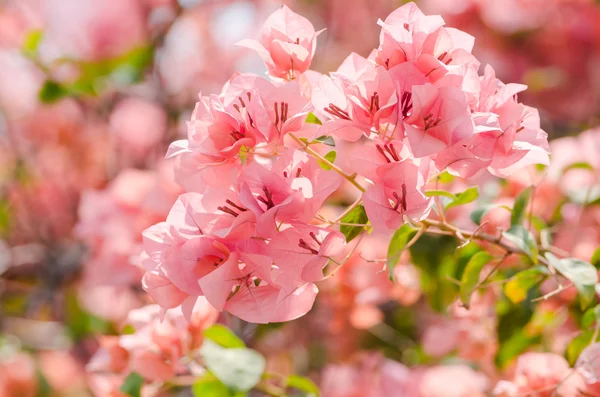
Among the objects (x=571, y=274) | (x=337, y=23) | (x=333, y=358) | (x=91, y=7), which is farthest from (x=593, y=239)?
(x=91, y=7)

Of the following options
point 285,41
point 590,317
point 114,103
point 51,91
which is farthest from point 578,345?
point 114,103

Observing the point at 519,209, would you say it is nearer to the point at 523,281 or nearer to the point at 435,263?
the point at 523,281

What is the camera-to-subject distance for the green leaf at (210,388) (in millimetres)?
617

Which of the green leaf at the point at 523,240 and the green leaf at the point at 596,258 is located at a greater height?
the green leaf at the point at 523,240

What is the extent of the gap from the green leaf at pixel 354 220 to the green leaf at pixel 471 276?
11cm

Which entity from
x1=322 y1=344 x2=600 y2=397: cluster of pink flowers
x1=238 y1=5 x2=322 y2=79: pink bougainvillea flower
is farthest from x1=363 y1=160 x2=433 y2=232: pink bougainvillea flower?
x1=322 y1=344 x2=600 y2=397: cluster of pink flowers

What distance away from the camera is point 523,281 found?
606 mm

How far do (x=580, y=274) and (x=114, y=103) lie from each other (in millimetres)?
1390

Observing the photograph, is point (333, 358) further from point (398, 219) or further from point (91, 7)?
point (91, 7)

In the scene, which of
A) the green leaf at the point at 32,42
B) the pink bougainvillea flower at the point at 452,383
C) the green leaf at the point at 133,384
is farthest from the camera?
the green leaf at the point at 32,42

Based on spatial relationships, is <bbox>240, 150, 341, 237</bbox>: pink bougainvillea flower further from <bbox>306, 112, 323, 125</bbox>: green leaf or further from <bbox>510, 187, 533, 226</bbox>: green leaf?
<bbox>510, 187, 533, 226</bbox>: green leaf

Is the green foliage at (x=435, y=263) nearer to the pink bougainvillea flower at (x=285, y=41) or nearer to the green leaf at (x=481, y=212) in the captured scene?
the green leaf at (x=481, y=212)

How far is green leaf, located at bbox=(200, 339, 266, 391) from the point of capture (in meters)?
0.60

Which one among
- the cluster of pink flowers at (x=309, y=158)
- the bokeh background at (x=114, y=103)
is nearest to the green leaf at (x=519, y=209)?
the cluster of pink flowers at (x=309, y=158)
